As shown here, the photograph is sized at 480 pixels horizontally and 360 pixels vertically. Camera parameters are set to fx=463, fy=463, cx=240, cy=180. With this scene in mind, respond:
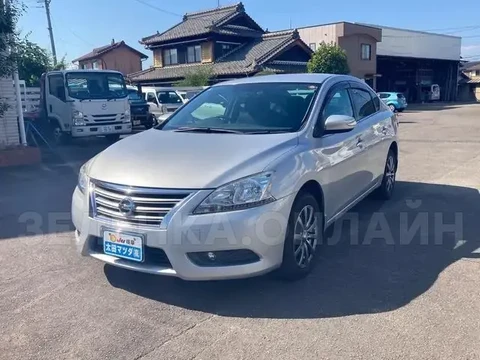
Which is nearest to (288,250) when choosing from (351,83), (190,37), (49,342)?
(49,342)

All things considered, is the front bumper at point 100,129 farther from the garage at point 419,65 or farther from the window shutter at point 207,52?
the garage at point 419,65

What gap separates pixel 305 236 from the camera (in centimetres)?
362

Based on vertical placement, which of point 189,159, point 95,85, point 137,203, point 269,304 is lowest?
point 269,304

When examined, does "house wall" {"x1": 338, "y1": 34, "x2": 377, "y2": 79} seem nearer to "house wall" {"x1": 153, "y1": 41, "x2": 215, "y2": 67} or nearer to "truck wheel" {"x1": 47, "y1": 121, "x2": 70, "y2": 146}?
"house wall" {"x1": 153, "y1": 41, "x2": 215, "y2": 67}

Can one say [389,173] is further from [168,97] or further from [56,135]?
[168,97]

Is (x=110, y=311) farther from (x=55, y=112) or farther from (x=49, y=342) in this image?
(x=55, y=112)

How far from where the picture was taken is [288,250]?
337 cm

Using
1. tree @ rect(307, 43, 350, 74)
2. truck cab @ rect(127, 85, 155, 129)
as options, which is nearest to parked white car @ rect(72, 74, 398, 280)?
truck cab @ rect(127, 85, 155, 129)

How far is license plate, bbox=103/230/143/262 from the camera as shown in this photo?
309 centimetres

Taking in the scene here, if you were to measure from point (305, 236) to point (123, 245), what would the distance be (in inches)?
54.7

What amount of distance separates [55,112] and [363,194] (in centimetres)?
983

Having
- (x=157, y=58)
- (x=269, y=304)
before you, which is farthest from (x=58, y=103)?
(x=157, y=58)

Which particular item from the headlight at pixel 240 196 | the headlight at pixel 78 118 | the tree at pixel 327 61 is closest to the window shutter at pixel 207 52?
the tree at pixel 327 61

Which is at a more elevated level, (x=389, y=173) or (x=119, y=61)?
(x=119, y=61)
